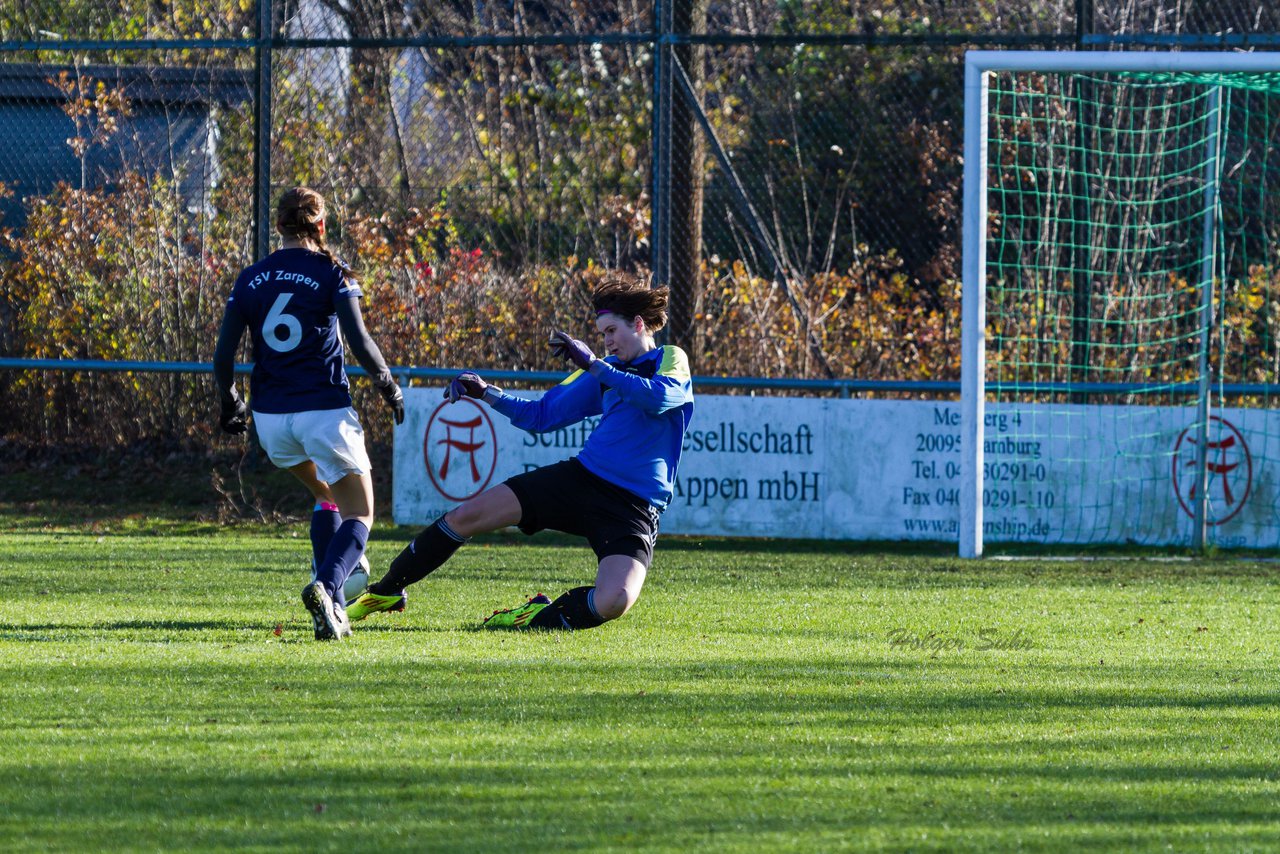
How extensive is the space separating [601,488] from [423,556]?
0.76 m

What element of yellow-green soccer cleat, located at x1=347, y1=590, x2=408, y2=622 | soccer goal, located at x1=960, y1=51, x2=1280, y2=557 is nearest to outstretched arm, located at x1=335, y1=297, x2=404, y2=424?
yellow-green soccer cleat, located at x1=347, y1=590, x2=408, y2=622

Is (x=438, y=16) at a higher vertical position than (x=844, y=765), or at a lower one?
higher

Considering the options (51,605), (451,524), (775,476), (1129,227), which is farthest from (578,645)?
(1129,227)

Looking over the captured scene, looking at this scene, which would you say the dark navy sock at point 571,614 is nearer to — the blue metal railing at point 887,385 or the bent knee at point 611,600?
the bent knee at point 611,600

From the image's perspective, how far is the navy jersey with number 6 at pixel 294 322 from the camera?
6.96 m

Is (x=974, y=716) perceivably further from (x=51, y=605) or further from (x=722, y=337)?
(x=722, y=337)

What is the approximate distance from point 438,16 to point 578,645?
454 inches

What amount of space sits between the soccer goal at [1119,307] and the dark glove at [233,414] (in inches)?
187

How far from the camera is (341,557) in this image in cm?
682

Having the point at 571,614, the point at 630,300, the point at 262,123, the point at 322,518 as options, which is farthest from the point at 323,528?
the point at 262,123

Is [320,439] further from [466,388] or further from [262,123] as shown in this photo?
[262,123]


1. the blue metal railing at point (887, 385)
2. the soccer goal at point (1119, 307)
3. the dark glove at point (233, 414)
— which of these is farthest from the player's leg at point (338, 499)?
the blue metal railing at point (887, 385)

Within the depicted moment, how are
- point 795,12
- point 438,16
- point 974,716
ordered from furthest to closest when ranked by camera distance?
1. point 795,12
2. point 438,16
3. point 974,716

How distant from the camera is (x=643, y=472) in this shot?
7199 millimetres
